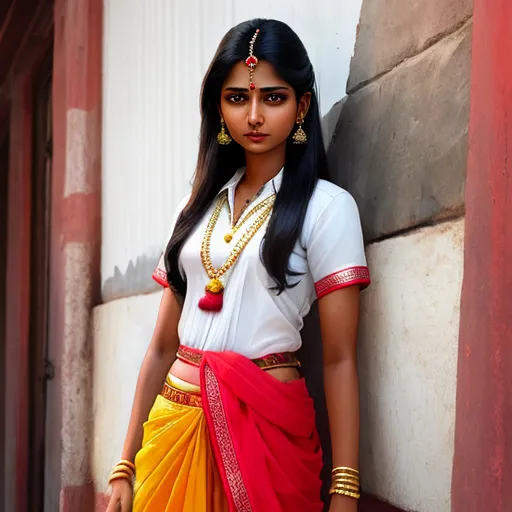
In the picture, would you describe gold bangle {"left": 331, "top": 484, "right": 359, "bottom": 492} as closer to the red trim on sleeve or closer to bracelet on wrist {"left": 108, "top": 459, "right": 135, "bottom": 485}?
bracelet on wrist {"left": 108, "top": 459, "right": 135, "bottom": 485}

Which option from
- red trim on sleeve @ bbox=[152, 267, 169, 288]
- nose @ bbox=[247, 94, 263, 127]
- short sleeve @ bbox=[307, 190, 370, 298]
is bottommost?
red trim on sleeve @ bbox=[152, 267, 169, 288]

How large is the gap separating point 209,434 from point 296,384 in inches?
8.4

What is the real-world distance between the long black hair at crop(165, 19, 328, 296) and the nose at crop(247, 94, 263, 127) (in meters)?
0.08

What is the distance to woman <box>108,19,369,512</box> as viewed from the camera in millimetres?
1685

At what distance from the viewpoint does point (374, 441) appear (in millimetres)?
1810

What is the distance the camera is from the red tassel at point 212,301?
1795 millimetres

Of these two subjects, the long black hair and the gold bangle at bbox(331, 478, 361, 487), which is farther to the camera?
the long black hair

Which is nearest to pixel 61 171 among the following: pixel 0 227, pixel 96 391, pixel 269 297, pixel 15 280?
pixel 96 391

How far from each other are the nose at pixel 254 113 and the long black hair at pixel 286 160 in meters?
0.08

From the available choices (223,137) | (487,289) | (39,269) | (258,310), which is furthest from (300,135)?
(39,269)

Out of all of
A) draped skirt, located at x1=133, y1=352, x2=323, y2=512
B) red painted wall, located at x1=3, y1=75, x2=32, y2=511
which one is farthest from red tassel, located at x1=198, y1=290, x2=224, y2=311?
red painted wall, located at x1=3, y1=75, x2=32, y2=511

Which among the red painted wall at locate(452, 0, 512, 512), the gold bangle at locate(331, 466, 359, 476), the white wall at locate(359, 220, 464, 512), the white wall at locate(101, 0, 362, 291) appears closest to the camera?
the red painted wall at locate(452, 0, 512, 512)

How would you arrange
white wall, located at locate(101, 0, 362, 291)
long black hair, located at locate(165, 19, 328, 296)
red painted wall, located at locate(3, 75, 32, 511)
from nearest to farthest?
1. long black hair, located at locate(165, 19, 328, 296)
2. white wall, located at locate(101, 0, 362, 291)
3. red painted wall, located at locate(3, 75, 32, 511)

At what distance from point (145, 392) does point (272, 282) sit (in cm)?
47
